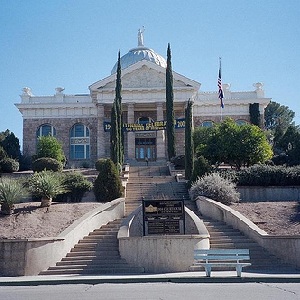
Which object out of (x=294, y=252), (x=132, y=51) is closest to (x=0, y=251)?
(x=294, y=252)

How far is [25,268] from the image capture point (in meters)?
15.6

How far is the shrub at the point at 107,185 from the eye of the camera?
84.7 feet

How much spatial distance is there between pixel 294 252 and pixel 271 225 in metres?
3.03

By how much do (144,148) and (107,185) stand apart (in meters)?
27.8

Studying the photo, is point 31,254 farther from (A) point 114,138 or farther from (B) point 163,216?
(A) point 114,138

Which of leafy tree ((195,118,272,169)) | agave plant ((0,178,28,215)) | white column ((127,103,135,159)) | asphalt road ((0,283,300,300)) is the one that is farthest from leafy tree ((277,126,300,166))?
asphalt road ((0,283,300,300))

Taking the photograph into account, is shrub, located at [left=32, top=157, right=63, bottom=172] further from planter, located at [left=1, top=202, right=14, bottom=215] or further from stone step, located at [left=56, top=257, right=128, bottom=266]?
stone step, located at [left=56, top=257, right=128, bottom=266]

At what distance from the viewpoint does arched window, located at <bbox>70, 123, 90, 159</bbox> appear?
5606 cm

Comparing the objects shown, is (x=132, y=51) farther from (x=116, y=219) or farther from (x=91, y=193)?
(x=116, y=219)

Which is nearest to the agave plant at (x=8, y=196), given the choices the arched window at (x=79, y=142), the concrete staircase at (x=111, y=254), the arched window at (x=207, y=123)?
the concrete staircase at (x=111, y=254)

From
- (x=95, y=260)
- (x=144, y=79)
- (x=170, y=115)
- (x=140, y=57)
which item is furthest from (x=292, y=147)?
(x=95, y=260)

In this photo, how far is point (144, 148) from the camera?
5375cm

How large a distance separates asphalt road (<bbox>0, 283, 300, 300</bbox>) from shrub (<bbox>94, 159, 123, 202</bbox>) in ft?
41.8

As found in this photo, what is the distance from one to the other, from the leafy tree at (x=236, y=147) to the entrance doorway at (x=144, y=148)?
17853mm
